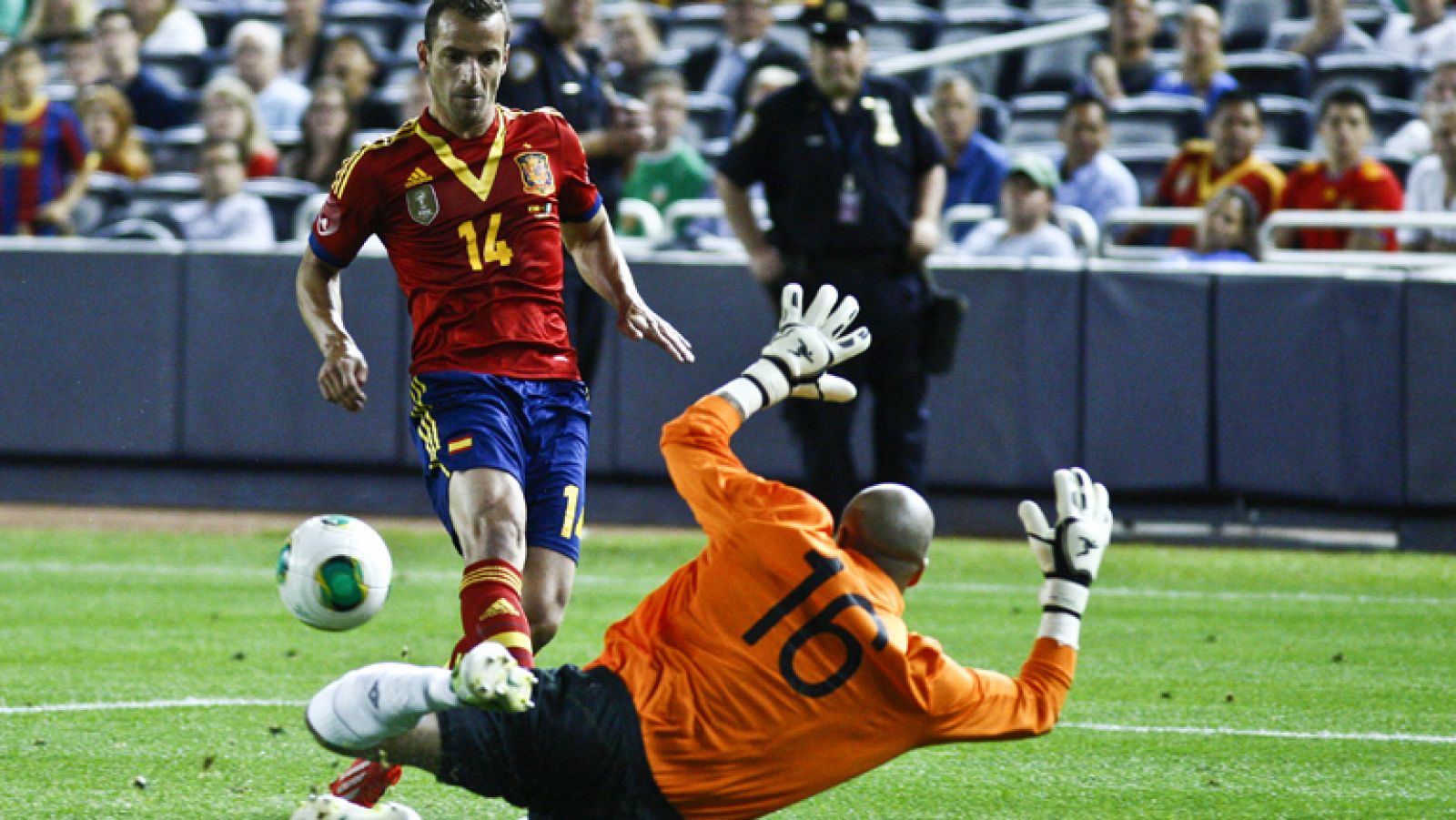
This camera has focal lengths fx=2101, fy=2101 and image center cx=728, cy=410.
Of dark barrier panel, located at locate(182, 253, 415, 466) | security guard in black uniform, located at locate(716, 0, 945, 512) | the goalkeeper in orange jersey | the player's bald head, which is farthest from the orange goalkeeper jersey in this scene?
dark barrier panel, located at locate(182, 253, 415, 466)

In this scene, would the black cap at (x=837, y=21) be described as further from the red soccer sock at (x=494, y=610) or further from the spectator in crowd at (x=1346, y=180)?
the red soccer sock at (x=494, y=610)

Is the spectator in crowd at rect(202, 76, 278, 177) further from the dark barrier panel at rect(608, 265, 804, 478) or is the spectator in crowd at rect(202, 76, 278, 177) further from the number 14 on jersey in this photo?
the number 14 on jersey

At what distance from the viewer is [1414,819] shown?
5.70m

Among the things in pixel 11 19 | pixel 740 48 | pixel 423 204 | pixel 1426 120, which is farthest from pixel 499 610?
pixel 11 19

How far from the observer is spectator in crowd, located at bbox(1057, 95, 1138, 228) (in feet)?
44.0

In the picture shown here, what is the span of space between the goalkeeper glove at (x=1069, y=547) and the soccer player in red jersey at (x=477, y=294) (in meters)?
1.47

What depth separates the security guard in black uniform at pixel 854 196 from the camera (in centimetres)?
1063

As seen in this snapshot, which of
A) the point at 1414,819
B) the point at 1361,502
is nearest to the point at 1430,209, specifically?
the point at 1361,502

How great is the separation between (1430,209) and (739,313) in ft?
13.7

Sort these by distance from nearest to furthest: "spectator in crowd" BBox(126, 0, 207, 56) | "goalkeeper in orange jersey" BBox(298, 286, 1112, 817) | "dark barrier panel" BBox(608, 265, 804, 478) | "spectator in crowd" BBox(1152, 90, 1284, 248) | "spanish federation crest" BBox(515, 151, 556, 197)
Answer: "goalkeeper in orange jersey" BBox(298, 286, 1112, 817) → "spanish federation crest" BBox(515, 151, 556, 197) → "spectator in crowd" BBox(1152, 90, 1284, 248) → "dark barrier panel" BBox(608, 265, 804, 478) → "spectator in crowd" BBox(126, 0, 207, 56)

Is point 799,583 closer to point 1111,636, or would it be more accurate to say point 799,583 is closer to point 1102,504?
point 1102,504

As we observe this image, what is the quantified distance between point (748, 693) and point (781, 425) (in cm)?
844

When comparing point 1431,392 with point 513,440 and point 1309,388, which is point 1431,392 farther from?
point 513,440

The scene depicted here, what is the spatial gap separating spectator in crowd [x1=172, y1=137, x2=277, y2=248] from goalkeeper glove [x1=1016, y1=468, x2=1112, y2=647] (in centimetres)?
991
